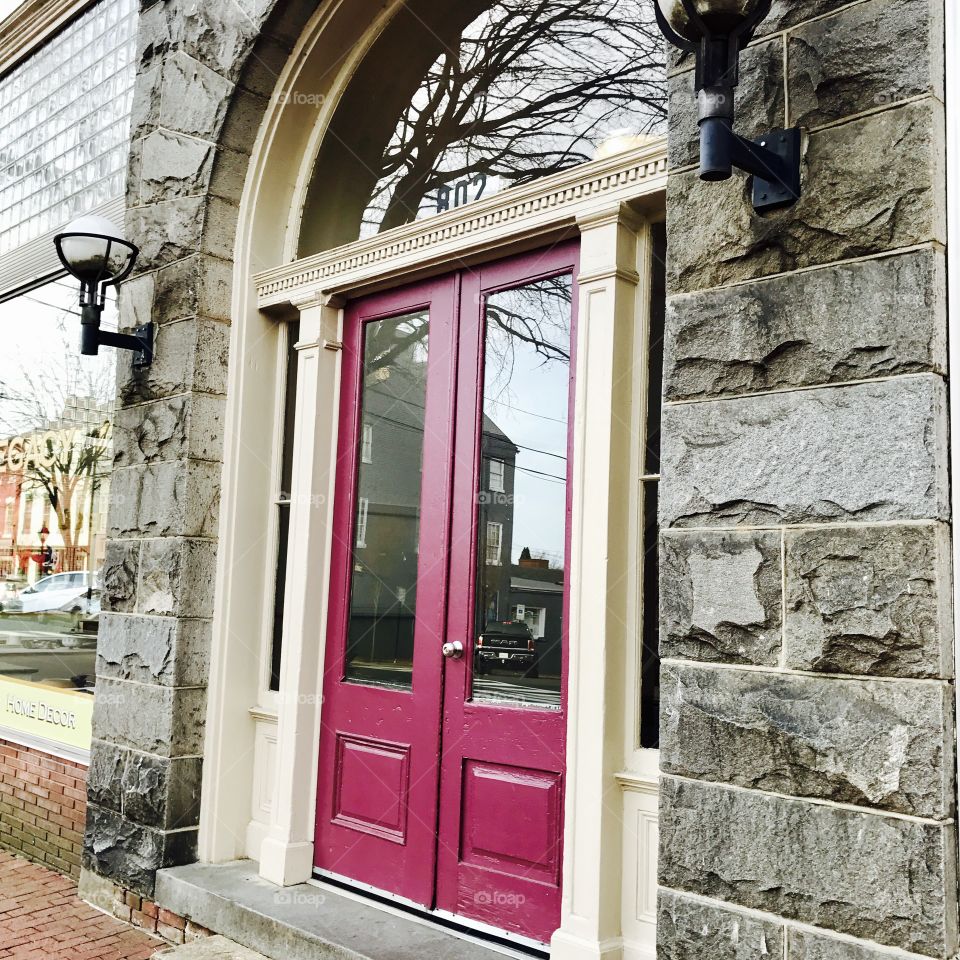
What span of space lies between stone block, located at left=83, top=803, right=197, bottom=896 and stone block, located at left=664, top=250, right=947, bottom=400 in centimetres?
309

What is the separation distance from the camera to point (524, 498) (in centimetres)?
354

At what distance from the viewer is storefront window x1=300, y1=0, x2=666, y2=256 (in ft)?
11.3

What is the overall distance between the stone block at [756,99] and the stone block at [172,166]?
2708 millimetres

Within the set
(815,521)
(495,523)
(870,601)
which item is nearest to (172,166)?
(495,523)

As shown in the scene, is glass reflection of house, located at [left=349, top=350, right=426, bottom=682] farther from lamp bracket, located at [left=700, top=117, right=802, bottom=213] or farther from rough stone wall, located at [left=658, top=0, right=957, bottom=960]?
lamp bracket, located at [left=700, top=117, right=802, bottom=213]

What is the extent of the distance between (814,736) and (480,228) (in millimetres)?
2277

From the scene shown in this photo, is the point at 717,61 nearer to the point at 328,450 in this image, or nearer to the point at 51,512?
the point at 328,450

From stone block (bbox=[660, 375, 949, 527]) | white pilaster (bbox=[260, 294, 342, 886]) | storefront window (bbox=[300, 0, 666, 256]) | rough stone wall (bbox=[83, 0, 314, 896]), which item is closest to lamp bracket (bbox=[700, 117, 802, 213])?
stone block (bbox=[660, 375, 949, 527])

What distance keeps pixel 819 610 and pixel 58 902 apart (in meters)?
3.99

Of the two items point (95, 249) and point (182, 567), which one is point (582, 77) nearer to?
point (95, 249)

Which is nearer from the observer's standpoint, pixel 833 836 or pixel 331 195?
pixel 833 836

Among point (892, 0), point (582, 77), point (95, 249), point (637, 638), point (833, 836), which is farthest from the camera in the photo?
point (95, 249)

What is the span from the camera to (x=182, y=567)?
4.29 meters

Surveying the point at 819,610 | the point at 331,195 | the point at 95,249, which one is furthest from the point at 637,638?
the point at 95,249
